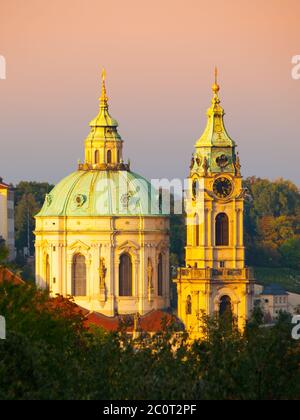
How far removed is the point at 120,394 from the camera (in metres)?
77.6

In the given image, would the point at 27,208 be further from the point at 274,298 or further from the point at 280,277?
the point at 274,298

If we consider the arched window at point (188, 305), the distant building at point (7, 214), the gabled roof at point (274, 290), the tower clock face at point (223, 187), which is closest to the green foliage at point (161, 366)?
the arched window at point (188, 305)

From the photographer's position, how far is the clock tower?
141 m

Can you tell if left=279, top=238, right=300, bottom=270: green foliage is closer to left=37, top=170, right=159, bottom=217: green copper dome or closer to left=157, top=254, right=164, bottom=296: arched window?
left=157, top=254, right=164, bottom=296: arched window

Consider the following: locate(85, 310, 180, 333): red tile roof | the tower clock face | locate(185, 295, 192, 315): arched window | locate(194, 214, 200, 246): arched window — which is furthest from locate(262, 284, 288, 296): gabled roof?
the tower clock face

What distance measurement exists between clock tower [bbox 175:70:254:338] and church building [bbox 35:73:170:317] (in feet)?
8.70

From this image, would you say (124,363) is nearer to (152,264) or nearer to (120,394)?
(120,394)

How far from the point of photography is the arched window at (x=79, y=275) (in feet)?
474

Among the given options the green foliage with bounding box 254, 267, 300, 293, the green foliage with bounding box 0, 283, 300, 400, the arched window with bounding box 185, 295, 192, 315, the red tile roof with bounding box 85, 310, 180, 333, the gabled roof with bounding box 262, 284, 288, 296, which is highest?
the green foliage with bounding box 254, 267, 300, 293

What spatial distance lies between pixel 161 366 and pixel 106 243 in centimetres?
6458

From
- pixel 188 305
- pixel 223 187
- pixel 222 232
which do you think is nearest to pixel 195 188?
pixel 223 187

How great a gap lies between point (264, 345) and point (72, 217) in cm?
6258

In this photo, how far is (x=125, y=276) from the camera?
476 ft

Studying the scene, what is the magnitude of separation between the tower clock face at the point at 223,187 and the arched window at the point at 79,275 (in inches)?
299
